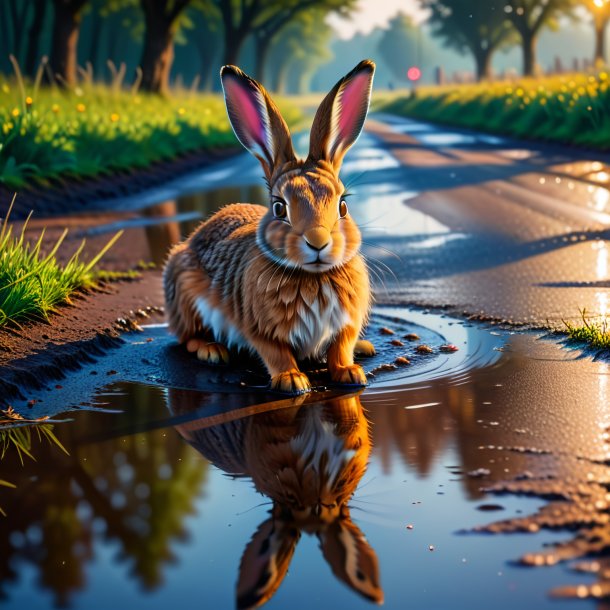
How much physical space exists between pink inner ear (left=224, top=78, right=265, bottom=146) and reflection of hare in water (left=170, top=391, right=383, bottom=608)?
1.36 metres

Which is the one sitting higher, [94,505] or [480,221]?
[480,221]

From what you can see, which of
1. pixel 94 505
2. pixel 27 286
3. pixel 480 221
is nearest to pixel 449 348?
pixel 27 286

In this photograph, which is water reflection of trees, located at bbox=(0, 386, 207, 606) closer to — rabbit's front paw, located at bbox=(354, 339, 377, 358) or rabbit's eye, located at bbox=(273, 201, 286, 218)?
rabbit's eye, located at bbox=(273, 201, 286, 218)

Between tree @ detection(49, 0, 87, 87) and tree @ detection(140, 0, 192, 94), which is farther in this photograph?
tree @ detection(140, 0, 192, 94)

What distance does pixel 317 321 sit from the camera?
17.0 feet

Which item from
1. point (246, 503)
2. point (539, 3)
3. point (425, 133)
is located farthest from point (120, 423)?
point (539, 3)

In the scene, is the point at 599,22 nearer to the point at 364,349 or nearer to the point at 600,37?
the point at 600,37

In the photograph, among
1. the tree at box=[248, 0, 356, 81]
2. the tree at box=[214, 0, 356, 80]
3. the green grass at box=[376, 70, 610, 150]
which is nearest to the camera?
the green grass at box=[376, 70, 610, 150]

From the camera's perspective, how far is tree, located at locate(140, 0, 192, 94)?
2863 centimetres

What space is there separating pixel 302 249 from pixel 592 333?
2063 mm

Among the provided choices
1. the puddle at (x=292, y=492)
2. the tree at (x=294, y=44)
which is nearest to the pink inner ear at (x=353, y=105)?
the puddle at (x=292, y=492)

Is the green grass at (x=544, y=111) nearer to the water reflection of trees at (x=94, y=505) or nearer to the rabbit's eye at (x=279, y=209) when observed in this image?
the rabbit's eye at (x=279, y=209)

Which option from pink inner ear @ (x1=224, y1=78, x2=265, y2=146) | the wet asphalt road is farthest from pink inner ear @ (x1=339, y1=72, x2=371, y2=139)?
pink inner ear @ (x1=224, y1=78, x2=265, y2=146)

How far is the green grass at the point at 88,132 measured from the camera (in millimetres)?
13387
